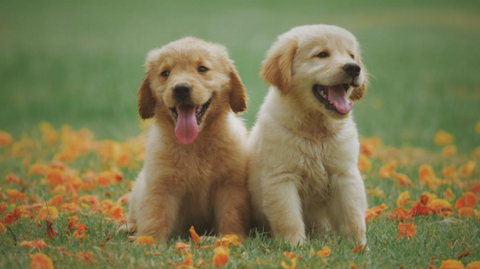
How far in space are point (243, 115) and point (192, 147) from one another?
397 centimetres

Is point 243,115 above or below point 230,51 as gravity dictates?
below

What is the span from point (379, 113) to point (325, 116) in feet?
18.2

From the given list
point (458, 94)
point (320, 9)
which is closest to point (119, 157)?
point (458, 94)

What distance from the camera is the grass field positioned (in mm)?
3324

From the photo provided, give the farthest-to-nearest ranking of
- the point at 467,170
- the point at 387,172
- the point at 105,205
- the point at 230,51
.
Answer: the point at 230,51 < the point at 467,170 < the point at 387,172 < the point at 105,205

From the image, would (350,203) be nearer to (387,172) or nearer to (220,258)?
(220,258)

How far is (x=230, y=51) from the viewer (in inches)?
491

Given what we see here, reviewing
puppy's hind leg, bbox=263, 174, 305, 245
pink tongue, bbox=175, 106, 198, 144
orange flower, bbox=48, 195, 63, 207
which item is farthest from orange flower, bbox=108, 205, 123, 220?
puppy's hind leg, bbox=263, 174, 305, 245

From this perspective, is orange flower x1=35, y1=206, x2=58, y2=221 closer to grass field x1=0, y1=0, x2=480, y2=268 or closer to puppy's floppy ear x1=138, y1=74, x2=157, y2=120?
grass field x1=0, y1=0, x2=480, y2=268

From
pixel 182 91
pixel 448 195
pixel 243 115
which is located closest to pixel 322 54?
pixel 182 91

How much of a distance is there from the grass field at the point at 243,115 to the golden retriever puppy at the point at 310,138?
20cm

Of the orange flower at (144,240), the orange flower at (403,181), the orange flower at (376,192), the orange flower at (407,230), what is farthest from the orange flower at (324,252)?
the orange flower at (403,181)

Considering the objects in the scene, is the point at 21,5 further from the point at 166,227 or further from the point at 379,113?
the point at 166,227

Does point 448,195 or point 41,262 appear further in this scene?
point 448,195
